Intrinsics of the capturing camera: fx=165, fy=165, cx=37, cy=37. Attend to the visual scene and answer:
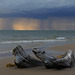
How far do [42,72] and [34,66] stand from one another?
0.99 meters

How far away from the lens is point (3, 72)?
6191 mm

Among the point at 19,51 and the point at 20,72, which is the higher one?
the point at 19,51

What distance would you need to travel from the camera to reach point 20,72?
6.06 meters

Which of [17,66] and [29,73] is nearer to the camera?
[29,73]

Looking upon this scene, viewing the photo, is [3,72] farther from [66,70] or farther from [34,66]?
[66,70]

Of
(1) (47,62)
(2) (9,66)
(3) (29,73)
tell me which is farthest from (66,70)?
(2) (9,66)

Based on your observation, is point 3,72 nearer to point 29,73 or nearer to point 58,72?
point 29,73

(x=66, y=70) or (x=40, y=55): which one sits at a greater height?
(x=40, y=55)

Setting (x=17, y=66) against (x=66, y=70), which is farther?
(x=17, y=66)

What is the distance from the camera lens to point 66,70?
6.11m

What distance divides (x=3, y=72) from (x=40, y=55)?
1526 mm

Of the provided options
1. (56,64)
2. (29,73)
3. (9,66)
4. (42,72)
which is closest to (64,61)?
(56,64)

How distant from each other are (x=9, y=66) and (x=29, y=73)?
1.49 metres

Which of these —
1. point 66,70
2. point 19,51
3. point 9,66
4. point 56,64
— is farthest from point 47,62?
point 9,66
